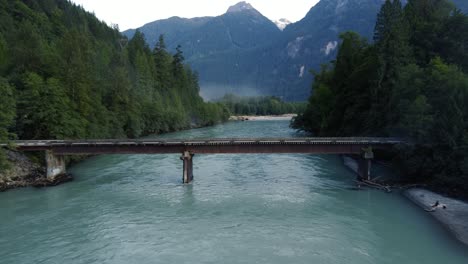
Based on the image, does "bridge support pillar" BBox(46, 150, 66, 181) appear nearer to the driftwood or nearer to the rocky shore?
the rocky shore

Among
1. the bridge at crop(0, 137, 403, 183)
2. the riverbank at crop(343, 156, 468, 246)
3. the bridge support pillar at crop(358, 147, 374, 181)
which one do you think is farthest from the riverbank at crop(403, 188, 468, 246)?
the bridge at crop(0, 137, 403, 183)

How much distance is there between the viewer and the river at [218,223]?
21125 mm

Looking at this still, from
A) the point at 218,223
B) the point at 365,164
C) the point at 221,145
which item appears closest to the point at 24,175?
the point at 221,145

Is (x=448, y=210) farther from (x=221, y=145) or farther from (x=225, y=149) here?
(x=221, y=145)

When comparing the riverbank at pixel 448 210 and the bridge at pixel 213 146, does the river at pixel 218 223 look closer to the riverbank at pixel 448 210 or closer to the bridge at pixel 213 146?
the riverbank at pixel 448 210

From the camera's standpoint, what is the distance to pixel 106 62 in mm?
85875

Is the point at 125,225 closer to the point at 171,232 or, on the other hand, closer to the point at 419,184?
the point at 171,232

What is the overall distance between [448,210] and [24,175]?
42.2m

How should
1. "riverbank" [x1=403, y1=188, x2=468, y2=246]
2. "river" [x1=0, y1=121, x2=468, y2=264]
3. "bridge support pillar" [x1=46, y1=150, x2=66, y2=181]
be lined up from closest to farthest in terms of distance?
"river" [x1=0, y1=121, x2=468, y2=264]
"riverbank" [x1=403, y1=188, x2=468, y2=246]
"bridge support pillar" [x1=46, y1=150, x2=66, y2=181]

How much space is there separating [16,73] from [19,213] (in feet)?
92.0

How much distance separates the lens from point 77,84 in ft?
174

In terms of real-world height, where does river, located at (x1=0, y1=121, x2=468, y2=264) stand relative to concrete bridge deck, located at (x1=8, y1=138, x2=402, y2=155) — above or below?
below

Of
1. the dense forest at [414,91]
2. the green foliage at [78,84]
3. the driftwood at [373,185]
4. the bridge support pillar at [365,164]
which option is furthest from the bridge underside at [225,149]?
the green foliage at [78,84]

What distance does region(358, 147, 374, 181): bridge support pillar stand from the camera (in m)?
37.4
